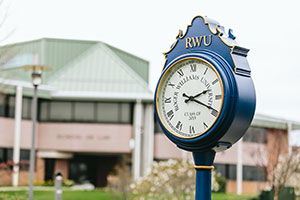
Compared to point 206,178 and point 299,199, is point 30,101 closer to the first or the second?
point 299,199

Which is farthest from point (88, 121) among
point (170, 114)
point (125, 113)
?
point (170, 114)

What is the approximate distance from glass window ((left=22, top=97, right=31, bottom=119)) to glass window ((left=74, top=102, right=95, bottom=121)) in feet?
8.85

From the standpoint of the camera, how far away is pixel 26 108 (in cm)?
3191

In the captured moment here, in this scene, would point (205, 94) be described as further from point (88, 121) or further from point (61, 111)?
point (61, 111)

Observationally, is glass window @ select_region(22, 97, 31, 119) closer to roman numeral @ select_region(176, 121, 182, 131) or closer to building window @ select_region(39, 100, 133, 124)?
building window @ select_region(39, 100, 133, 124)

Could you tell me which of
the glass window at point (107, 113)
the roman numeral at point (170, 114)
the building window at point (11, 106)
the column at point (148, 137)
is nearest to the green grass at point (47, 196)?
the building window at point (11, 106)

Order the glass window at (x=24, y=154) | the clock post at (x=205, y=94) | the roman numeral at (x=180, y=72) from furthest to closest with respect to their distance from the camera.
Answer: the glass window at (x=24, y=154) → the roman numeral at (x=180, y=72) → the clock post at (x=205, y=94)

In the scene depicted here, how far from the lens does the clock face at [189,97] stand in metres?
5.87

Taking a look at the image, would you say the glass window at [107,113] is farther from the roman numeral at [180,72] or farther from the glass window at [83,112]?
the roman numeral at [180,72]

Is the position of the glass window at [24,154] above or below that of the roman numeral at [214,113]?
below

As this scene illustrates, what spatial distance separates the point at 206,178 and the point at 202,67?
49.4 inches

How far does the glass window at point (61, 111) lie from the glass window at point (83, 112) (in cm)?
36

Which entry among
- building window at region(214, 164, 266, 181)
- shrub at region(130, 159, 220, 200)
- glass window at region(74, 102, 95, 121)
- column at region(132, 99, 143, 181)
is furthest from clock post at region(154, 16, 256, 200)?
building window at region(214, 164, 266, 181)

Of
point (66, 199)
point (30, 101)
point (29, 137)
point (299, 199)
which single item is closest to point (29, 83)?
point (30, 101)
